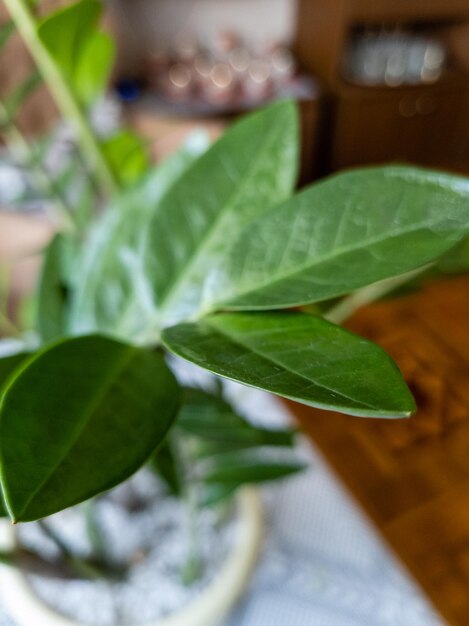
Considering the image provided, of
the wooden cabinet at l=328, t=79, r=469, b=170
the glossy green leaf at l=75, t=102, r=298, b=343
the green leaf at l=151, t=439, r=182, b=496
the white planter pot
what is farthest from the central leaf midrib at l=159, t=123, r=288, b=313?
the wooden cabinet at l=328, t=79, r=469, b=170

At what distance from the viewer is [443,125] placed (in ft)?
7.37

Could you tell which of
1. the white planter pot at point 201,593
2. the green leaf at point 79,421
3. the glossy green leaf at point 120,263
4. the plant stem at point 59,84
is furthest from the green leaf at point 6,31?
the white planter pot at point 201,593

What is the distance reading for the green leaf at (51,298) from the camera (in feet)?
1.07

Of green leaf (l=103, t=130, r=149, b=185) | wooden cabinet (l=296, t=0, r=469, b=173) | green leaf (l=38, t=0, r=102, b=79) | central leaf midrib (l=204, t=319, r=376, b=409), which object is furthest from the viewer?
wooden cabinet (l=296, t=0, r=469, b=173)

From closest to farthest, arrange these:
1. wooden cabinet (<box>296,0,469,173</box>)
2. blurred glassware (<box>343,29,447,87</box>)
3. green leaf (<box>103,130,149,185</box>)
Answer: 1. green leaf (<box>103,130,149,185</box>)
2. wooden cabinet (<box>296,0,469,173</box>)
3. blurred glassware (<box>343,29,447,87</box>)

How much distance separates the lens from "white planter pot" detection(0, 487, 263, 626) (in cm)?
41

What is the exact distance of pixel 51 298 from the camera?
334 mm

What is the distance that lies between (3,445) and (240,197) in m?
0.18

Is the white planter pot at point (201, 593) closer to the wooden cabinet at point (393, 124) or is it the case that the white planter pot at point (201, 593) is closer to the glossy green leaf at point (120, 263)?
the glossy green leaf at point (120, 263)

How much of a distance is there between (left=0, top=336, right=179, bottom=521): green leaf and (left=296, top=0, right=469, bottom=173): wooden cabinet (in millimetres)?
1980

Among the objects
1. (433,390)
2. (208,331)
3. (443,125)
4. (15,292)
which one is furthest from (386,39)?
(208,331)

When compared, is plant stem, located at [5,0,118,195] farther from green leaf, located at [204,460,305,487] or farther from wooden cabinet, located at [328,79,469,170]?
wooden cabinet, located at [328,79,469,170]

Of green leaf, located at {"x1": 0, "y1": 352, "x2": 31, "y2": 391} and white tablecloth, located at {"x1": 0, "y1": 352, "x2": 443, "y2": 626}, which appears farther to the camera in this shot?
white tablecloth, located at {"x1": 0, "y1": 352, "x2": 443, "y2": 626}

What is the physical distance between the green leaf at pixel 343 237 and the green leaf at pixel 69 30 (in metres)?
0.15
